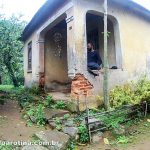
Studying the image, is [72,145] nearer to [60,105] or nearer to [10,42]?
[60,105]

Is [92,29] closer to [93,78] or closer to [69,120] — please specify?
[93,78]

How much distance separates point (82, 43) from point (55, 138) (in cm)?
354

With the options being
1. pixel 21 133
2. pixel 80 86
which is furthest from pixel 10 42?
pixel 21 133

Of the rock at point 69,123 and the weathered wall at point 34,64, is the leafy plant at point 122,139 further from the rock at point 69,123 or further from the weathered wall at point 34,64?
the weathered wall at point 34,64

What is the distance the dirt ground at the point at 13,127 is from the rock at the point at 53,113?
653mm

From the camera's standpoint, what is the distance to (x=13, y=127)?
24.6 ft

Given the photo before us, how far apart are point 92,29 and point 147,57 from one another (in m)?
2.82

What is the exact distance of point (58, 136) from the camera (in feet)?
22.0

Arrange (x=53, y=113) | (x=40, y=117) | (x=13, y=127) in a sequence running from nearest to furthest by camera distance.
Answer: (x=13, y=127) → (x=40, y=117) → (x=53, y=113)

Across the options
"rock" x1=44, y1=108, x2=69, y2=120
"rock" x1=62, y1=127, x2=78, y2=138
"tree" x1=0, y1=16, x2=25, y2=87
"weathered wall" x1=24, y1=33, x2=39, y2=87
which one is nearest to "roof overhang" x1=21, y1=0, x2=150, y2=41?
"weathered wall" x1=24, y1=33, x2=39, y2=87

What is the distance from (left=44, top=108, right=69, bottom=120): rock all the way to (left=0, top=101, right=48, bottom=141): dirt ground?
653 mm

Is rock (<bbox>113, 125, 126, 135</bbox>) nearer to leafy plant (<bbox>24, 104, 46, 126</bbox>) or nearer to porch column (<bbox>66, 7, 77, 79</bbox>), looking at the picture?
leafy plant (<bbox>24, 104, 46, 126</bbox>)

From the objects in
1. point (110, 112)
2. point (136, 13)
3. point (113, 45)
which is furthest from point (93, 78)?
point (136, 13)

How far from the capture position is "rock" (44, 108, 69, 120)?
7.97 metres
